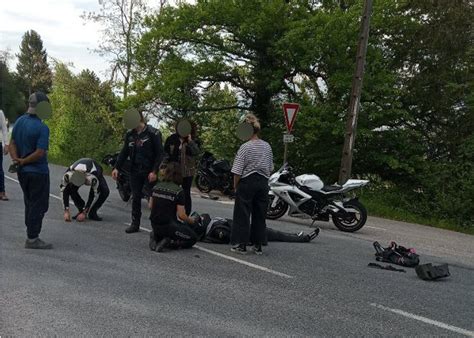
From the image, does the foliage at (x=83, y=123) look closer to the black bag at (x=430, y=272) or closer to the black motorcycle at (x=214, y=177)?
the black motorcycle at (x=214, y=177)

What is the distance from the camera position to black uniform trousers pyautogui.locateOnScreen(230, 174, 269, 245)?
6.62 metres

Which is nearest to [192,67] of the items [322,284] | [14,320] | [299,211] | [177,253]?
[299,211]

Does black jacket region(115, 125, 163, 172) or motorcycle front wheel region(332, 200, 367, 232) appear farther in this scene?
motorcycle front wheel region(332, 200, 367, 232)

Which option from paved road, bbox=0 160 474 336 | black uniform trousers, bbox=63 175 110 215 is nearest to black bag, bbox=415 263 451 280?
paved road, bbox=0 160 474 336

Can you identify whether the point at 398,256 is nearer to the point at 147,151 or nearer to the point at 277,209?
the point at 277,209

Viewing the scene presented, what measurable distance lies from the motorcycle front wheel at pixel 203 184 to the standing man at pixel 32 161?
893cm

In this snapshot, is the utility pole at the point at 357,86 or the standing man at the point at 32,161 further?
the utility pole at the point at 357,86

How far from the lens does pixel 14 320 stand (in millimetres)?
3977

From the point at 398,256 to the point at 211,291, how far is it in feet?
10.4

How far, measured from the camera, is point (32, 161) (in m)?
6.06

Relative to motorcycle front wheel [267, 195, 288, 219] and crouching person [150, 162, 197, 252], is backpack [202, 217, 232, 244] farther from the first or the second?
motorcycle front wheel [267, 195, 288, 219]

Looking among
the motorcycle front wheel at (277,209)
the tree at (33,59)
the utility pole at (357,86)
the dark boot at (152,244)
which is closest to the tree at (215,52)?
the utility pole at (357,86)

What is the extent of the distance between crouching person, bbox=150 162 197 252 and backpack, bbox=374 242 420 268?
8.95 feet

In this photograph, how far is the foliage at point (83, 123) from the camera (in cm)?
2620
